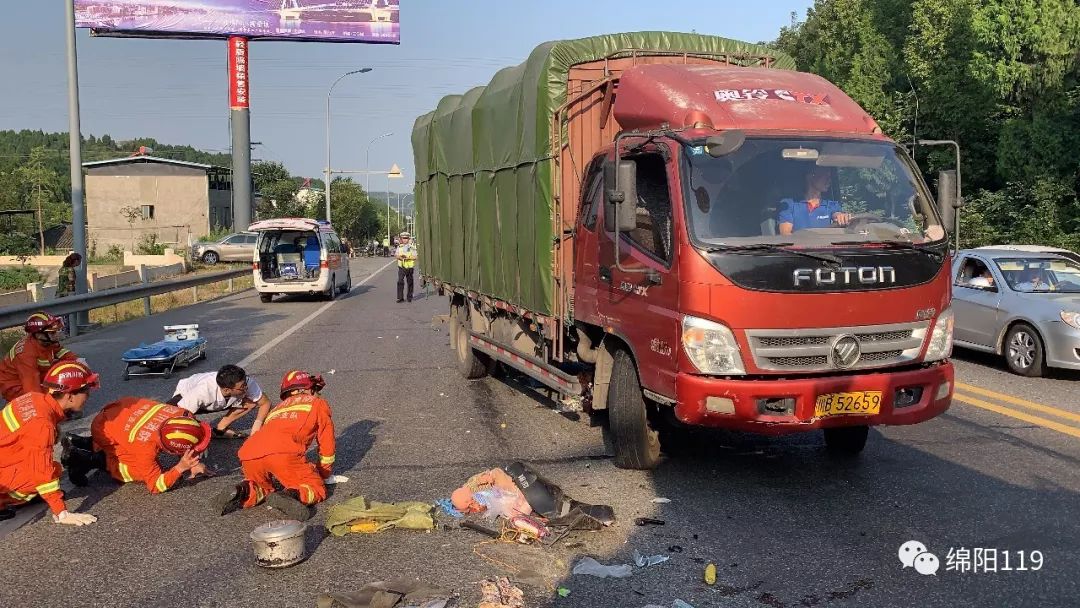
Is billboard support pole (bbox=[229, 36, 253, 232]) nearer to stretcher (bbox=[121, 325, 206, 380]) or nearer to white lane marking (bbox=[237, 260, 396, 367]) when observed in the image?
white lane marking (bbox=[237, 260, 396, 367])

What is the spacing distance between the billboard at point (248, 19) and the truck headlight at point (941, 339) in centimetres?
3998

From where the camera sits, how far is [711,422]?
17.9ft

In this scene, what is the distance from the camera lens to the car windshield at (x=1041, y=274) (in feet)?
37.3

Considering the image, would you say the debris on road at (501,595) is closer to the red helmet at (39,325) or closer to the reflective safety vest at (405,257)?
the red helmet at (39,325)

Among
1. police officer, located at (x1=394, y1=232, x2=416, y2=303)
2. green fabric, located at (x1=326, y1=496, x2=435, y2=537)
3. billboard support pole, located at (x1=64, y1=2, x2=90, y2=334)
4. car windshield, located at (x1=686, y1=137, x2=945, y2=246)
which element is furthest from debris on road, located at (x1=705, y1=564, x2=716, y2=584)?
police officer, located at (x1=394, y1=232, x2=416, y2=303)

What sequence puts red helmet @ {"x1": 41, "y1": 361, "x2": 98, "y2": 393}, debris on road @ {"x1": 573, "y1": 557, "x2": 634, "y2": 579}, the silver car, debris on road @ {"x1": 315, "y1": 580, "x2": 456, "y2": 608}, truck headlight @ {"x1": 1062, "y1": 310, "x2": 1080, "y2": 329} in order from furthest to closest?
the silver car, truck headlight @ {"x1": 1062, "y1": 310, "x2": 1080, "y2": 329}, red helmet @ {"x1": 41, "y1": 361, "x2": 98, "y2": 393}, debris on road @ {"x1": 573, "y1": 557, "x2": 634, "y2": 579}, debris on road @ {"x1": 315, "y1": 580, "x2": 456, "y2": 608}

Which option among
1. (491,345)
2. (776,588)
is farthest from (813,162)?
(491,345)

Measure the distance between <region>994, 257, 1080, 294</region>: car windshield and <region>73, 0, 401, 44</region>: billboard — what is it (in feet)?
116

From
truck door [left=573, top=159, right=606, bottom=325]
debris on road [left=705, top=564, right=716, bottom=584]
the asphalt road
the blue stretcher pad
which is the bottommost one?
the asphalt road

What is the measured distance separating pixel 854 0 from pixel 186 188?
46.7 metres

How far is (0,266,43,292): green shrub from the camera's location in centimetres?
2961

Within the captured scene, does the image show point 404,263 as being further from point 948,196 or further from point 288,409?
point 948,196

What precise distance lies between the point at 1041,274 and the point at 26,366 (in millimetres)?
11446

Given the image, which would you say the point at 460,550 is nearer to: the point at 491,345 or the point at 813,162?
the point at 813,162
